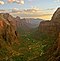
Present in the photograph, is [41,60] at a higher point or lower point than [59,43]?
lower

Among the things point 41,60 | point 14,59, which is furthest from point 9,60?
point 41,60

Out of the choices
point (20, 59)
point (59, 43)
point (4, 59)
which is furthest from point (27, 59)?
point (59, 43)

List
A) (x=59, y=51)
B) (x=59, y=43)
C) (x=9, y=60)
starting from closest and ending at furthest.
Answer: (x=59, y=51) < (x=59, y=43) < (x=9, y=60)

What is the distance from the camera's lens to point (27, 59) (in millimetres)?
190875

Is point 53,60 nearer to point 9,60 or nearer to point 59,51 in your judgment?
point 59,51

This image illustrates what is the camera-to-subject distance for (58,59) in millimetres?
129875

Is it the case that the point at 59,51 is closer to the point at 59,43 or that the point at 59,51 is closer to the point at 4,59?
the point at 59,43

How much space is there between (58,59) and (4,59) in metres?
70.4

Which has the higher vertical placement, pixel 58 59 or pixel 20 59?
pixel 58 59

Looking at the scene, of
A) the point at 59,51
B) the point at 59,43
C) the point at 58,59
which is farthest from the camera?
the point at 59,43

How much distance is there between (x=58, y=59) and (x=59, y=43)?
37.0 metres

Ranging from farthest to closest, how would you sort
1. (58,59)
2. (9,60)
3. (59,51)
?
1. (9,60)
2. (59,51)
3. (58,59)

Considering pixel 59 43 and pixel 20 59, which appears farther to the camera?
pixel 20 59

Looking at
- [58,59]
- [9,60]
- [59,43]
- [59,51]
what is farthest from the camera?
[9,60]
